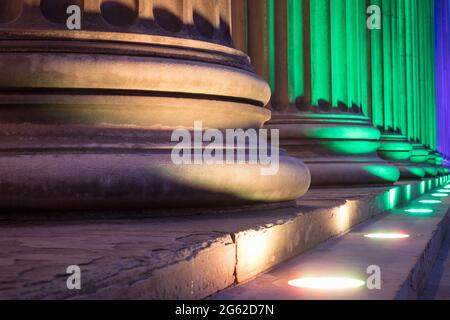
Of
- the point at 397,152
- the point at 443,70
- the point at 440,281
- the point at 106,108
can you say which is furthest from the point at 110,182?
the point at 443,70

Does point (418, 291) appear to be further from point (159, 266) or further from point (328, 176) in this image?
point (328, 176)

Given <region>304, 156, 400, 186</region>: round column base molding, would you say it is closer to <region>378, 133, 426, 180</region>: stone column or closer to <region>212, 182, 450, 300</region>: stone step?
<region>212, 182, 450, 300</region>: stone step

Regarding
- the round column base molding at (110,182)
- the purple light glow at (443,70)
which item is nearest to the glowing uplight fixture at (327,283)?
the round column base molding at (110,182)

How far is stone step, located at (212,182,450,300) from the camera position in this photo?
538 cm

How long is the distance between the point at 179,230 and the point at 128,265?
200cm

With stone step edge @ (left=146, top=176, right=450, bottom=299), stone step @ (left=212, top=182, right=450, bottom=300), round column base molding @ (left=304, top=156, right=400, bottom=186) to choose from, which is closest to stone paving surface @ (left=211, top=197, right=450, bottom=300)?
stone step @ (left=212, top=182, right=450, bottom=300)

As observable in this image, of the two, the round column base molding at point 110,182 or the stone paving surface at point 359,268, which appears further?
the round column base molding at point 110,182

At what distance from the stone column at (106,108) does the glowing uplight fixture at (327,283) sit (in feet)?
6.83

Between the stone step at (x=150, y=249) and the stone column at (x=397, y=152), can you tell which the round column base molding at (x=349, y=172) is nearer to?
the stone step at (x=150, y=249)

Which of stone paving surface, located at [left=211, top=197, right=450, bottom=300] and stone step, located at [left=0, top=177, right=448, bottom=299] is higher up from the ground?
stone step, located at [left=0, top=177, right=448, bottom=299]

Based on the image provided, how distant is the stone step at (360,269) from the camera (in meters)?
5.38

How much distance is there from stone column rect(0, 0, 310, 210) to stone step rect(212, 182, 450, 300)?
133 cm

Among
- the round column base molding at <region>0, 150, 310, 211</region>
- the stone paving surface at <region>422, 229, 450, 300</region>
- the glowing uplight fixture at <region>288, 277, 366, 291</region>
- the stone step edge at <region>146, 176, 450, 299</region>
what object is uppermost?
the round column base molding at <region>0, 150, 310, 211</region>

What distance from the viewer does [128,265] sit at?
14.6 feet
